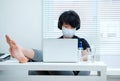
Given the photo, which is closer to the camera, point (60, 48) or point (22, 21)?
point (60, 48)

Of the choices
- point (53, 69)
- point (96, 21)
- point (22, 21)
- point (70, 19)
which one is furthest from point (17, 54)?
point (96, 21)

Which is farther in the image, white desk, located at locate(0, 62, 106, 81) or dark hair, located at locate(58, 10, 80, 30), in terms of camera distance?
dark hair, located at locate(58, 10, 80, 30)

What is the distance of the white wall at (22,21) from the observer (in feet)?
9.28

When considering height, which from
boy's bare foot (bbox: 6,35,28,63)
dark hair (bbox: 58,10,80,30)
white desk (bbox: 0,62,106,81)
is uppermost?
dark hair (bbox: 58,10,80,30)

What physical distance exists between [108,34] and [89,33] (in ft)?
0.80

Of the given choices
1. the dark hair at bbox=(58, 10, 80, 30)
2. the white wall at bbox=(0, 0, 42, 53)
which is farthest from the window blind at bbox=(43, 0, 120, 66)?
the dark hair at bbox=(58, 10, 80, 30)

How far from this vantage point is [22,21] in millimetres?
2832

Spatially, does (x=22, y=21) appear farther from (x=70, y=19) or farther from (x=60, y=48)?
(x=60, y=48)

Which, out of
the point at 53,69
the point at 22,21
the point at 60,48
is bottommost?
the point at 53,69

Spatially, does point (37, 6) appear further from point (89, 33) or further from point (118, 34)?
point (118, 34)

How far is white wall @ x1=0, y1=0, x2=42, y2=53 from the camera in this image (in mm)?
2828

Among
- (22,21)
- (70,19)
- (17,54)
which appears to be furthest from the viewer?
(22,21)

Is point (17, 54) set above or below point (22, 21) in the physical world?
below

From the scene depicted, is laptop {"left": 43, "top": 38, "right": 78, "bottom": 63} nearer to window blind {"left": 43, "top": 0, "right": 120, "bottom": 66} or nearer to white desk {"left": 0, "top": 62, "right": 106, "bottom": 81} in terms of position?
white desk {"left": 0, "top": 62, "right": 106, "bottom": 81}
